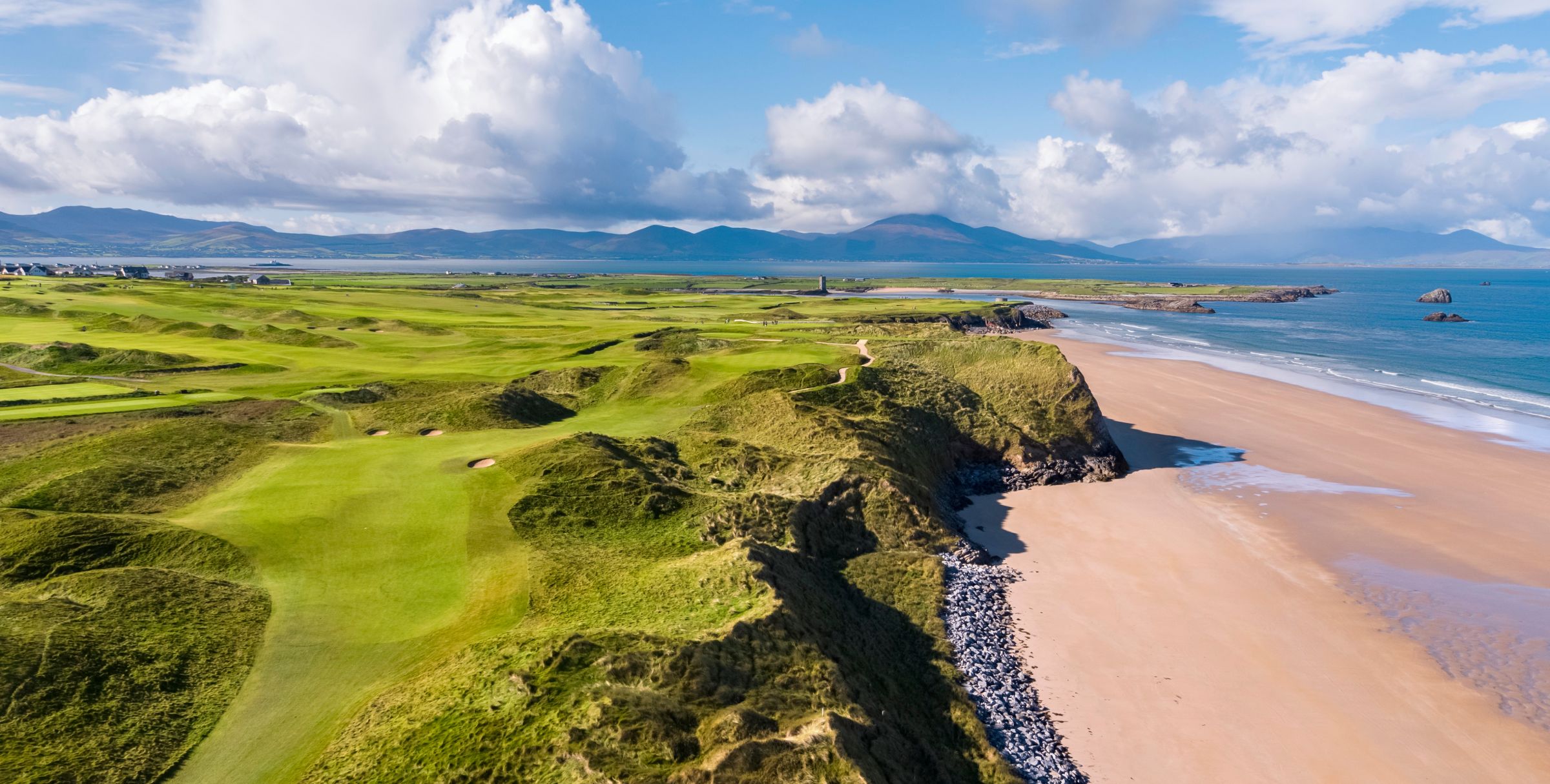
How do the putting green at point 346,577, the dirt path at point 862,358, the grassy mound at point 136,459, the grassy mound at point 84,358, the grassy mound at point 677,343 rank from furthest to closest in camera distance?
the grassy mound at point 677,343, the grassy mound at point 84,358, the dirt path at point 862,358, the grassy mound at point 136,459, the putting green at point 346,577

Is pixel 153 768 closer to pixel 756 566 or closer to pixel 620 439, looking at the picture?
pixel 756 566

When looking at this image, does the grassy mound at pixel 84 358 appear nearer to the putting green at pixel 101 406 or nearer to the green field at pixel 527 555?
the green field at pixel 527 555

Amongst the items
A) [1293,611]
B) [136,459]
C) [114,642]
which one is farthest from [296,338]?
[1293,611]

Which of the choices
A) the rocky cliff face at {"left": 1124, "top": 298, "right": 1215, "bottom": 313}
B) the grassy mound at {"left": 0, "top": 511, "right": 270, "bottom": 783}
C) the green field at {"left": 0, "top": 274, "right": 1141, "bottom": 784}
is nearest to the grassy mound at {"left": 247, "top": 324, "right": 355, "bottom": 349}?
the green field at {"left": 0, "top": 274, "right": 1141, "bottom": 784}

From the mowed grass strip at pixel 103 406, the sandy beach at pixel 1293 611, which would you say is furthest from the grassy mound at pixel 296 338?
the sandy beach at pixel 1293 611

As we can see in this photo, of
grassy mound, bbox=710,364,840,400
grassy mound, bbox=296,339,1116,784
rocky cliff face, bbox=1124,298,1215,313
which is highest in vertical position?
rocky cliff face, bbox=1124,298,1215,313

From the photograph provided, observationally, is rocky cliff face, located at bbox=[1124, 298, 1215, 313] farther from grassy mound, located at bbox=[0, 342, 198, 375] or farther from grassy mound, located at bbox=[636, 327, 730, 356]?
grassy mound, located at bbox=[0, 342, 198, 375]

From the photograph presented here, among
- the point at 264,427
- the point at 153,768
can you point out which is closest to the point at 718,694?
the point at 153,768
